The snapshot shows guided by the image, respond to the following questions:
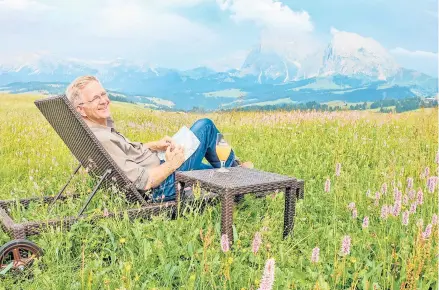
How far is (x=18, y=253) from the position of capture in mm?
3930

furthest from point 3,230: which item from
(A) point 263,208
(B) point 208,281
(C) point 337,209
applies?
(C) point 337,209

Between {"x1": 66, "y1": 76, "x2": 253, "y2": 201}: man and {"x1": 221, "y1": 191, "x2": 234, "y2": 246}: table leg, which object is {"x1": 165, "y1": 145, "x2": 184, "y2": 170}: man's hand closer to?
{"x1": 66, "y1": 76, "x2": 253, "y2": 201}: man

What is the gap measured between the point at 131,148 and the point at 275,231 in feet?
5.41

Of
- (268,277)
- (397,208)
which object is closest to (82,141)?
(397,208)

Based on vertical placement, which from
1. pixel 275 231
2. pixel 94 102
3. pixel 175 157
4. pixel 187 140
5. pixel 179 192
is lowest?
pixel 275 231

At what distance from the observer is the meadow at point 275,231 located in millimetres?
3533

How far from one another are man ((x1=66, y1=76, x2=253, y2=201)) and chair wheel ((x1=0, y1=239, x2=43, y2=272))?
3.56 feet

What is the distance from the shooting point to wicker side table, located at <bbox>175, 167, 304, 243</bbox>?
13.5 feet

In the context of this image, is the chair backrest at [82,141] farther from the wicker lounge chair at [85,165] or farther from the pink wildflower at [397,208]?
the pink wildflower at [397,208]

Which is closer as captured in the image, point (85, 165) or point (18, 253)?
point (18, 253)

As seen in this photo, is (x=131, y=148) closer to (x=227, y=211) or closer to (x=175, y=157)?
(x=175, y=157)

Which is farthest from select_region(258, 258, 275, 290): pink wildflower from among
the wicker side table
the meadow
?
the wicker side table

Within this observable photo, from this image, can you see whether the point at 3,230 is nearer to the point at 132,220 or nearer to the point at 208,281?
the point at 132,220

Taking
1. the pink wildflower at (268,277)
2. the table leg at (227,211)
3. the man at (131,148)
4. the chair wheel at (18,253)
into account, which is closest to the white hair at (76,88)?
the man at (131,148)
